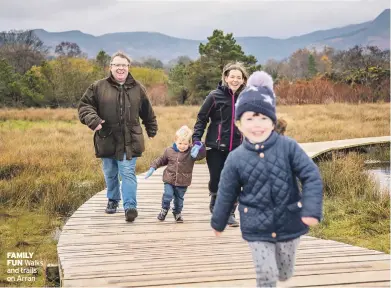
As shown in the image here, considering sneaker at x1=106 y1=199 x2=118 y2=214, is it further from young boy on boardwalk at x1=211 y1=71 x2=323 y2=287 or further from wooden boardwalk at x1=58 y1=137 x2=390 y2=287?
young boy on boardwalk at x1=211 y1=71 x2=323 y2=287

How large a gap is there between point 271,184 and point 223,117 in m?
1.99

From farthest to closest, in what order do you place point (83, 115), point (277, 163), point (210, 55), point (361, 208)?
point (210, 55) < point (361, 208) < point (83, 115) < point (277, 163)

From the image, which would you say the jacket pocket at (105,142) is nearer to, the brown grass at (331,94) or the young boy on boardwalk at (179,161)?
the young boy on boardwalk at (179,161)

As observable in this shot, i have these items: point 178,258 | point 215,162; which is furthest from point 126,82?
point 178,258

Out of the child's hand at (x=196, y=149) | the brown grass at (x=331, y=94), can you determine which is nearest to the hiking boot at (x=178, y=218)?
the child's hand at (x=196, y=149)

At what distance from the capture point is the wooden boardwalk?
3.28 meters

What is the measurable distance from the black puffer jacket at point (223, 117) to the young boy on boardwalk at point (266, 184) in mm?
1795

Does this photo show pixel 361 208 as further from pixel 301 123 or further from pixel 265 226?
pixel 301 123

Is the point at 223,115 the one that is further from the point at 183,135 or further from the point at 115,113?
the point at 115,113

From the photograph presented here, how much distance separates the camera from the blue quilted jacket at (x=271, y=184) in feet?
8.07

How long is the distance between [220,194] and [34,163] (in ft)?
21.5

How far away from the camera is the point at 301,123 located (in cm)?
1512

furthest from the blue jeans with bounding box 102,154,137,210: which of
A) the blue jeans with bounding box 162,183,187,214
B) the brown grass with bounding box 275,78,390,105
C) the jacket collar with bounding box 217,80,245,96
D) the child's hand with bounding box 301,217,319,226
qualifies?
the brown grass with bounding box 275,78,390,105

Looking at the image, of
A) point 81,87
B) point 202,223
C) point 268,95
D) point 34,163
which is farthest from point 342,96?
point 268,95
